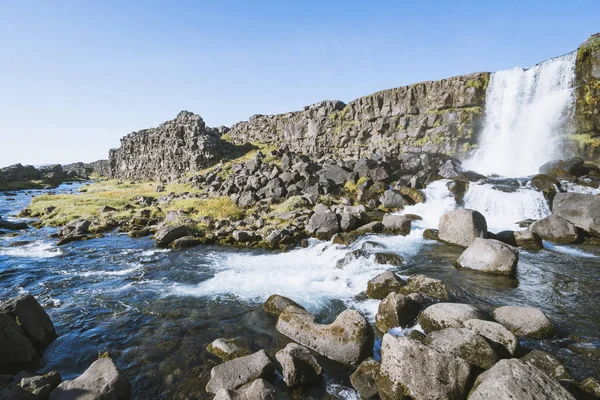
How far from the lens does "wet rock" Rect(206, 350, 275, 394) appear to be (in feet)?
24.3

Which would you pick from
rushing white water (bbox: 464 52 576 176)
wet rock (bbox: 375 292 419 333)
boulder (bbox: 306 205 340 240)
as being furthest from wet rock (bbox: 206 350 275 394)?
rushing white water (bbox: 464 52 576 176)

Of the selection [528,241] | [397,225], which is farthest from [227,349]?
[528,241]

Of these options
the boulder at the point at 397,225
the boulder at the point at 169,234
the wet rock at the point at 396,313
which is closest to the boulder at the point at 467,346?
the wet rock at the point at 396,313

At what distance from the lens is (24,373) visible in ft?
25.3

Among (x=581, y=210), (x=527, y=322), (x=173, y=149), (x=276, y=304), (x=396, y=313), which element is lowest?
(x=276, y=304)

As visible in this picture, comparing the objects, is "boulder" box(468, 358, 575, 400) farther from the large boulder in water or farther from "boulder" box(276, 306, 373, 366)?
the large boulder in water

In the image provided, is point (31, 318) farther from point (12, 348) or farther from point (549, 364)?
point (549, 364)

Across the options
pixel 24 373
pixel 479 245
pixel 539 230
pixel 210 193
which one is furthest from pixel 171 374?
pixel 210 193

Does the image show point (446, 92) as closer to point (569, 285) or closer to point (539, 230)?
point (539, 230)

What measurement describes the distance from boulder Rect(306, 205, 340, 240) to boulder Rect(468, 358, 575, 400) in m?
15.8

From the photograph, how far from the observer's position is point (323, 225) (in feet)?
73.2

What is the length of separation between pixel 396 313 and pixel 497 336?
2.77 metres

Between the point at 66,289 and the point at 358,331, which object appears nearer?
the point at 358,331

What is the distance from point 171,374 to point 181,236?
1571cm
